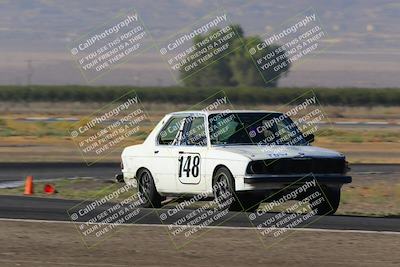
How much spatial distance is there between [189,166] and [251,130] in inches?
42.3

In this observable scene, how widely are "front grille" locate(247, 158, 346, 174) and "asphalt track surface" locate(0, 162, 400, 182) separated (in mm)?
10015

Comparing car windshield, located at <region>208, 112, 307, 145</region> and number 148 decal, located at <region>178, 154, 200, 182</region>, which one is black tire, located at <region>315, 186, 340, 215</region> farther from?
number 148 decal, located at <region>178, 154, 200, 182</region>

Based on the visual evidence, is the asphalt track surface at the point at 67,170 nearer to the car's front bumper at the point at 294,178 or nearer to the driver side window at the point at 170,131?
the driver side window at the point at 170,131

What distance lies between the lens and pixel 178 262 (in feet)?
35.8

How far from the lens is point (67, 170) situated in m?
27.0

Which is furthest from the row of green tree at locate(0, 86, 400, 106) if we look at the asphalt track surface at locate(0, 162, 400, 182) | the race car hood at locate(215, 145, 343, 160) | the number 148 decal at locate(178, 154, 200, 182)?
the race car hood at locate(215, 145, 343, 160)

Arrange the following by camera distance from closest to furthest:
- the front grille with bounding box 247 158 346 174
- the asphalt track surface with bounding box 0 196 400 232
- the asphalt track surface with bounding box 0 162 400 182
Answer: the asphalt track surface with bounding box 0 196 400 232 → the front grille with bounding box 247 158 346 174 → the asphalt track surface with bounding box 0 162 400 182

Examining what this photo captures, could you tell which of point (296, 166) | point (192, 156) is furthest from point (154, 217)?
point (296, 166)

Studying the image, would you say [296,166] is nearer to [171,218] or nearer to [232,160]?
[232,160]

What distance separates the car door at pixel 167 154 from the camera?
1650 centimetres

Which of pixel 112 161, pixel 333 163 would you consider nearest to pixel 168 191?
pixel 333 163

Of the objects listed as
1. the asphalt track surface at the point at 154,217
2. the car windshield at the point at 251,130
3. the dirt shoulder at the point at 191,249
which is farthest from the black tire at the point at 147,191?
the dirt shoulder at the point at 191,249

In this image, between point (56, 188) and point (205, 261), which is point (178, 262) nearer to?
point (205, 261)

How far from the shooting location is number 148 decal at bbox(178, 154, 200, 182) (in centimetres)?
1600
